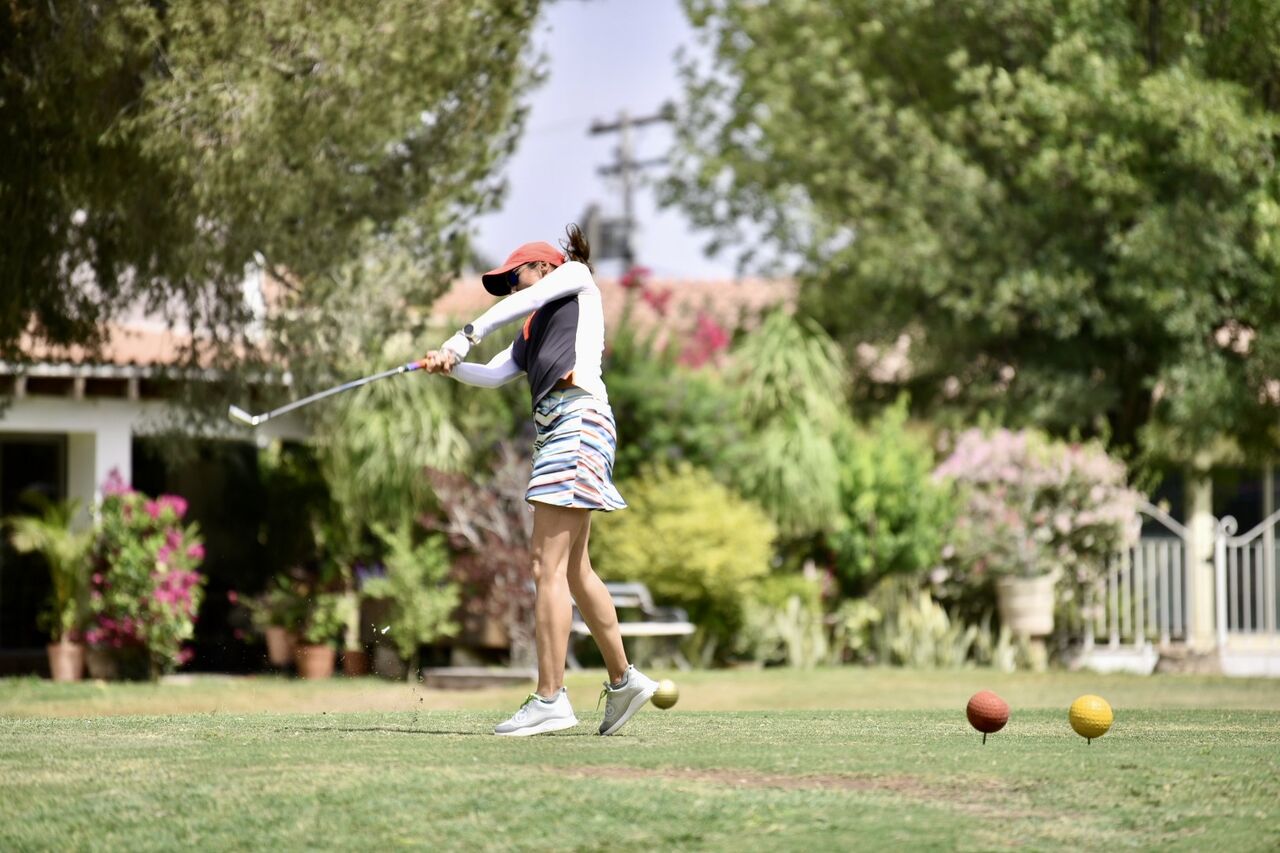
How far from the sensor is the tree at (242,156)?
1176 cm

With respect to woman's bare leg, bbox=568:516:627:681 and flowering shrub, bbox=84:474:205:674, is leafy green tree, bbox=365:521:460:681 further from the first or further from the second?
woman's bare leg, bbox=568:516:627:681

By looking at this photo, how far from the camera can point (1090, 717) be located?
6.85 m

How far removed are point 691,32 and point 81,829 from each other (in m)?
22.6

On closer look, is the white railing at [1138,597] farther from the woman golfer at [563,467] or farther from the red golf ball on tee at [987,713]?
the woman golfer at [563,467]

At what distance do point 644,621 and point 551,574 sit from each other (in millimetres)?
10390

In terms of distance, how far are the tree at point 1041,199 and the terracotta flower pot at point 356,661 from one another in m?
7.91

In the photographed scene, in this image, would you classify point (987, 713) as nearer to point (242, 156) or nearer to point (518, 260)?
point (518, 260)

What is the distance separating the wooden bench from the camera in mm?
16172

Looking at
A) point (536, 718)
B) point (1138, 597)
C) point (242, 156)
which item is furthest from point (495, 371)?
point (1138, 597)

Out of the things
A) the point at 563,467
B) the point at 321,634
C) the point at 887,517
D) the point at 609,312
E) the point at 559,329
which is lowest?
the point at 321,634

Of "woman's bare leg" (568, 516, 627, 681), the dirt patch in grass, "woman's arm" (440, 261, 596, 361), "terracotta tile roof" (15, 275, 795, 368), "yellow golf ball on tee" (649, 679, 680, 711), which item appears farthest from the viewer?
"terracotta tile roof" (15, 275, 795, 368)

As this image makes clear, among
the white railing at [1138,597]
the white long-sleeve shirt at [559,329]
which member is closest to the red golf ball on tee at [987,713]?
the white long-sleeve shirt at [559,329]

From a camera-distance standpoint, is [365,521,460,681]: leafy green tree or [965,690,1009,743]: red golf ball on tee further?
[365,521,460,681]: leafy green tree

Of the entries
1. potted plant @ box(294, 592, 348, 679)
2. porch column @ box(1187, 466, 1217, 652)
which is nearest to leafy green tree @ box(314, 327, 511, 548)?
potted plant @ box(294, 592, 348, 679)
